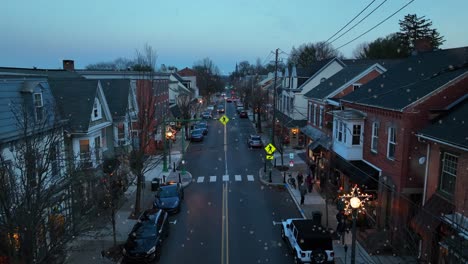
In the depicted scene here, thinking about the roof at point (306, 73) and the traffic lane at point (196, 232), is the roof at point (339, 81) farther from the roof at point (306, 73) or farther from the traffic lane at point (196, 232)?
the traffic lane at point (196, 232)

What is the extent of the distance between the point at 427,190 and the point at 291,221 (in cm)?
593

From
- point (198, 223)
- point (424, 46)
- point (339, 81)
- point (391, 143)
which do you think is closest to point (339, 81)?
point (339, 81)

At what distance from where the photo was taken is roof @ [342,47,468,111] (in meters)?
15.0

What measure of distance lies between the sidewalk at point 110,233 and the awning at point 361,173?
1217 centimetres

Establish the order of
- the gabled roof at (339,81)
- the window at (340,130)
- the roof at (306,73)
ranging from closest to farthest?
the window at (340,130) → the gabled roof at (339,81) → the roof at (306,73)

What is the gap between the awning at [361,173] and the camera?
18078mm

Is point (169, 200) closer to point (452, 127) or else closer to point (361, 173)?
point (361, 173)

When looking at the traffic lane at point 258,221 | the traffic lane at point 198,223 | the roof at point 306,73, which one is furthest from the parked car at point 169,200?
the roof at point 306,73

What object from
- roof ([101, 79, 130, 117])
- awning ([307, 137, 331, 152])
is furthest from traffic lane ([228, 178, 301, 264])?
roof ([101, 79, 130, 117])

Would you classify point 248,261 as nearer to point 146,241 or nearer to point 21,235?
point 146,241

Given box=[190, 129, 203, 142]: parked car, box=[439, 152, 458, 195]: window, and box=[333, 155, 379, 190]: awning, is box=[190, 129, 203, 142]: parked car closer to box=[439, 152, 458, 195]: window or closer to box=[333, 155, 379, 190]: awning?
box=[333, 155, 379, 190]: awning

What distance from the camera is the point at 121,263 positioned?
15.3 meters

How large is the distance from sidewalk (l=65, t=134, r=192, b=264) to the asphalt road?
2179 millimetres

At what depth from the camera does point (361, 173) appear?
18.9 metres
